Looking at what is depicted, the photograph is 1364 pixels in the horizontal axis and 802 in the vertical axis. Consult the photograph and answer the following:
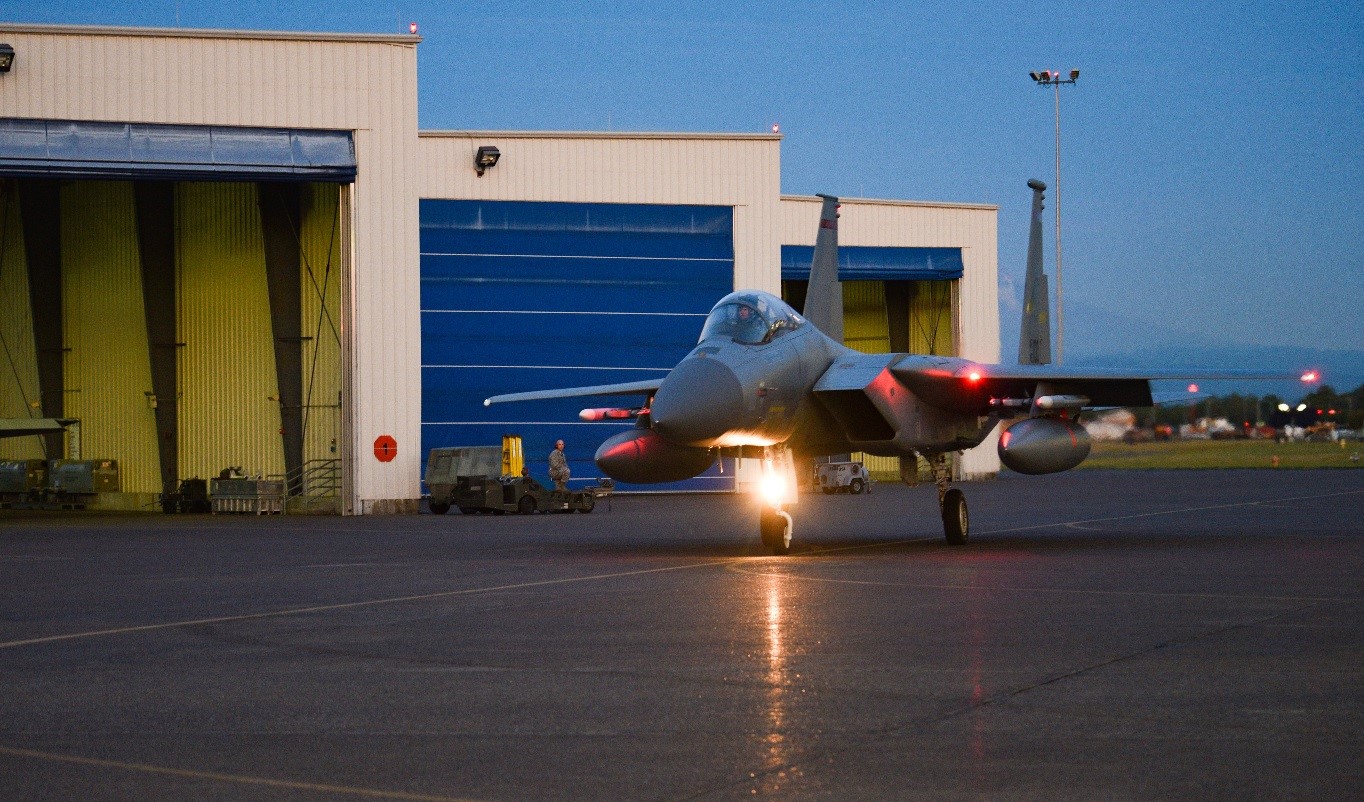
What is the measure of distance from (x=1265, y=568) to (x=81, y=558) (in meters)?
14.9

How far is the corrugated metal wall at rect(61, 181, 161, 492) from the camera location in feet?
149

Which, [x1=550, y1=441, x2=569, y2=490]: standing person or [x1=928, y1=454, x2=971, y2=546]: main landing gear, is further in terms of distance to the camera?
[x1=550, y1=441, x2=569, y2=490]: standing person

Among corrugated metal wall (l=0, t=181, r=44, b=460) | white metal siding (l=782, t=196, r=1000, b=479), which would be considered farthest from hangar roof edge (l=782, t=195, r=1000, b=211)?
corrugated metal wall (l=0, t=181, r=44, b=460)

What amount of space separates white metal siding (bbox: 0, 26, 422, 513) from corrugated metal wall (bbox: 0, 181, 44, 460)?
1221 cm

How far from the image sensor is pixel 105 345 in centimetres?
4625

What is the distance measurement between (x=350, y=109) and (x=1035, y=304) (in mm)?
18833

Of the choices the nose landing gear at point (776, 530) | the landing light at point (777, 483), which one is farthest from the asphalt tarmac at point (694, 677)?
the landing light at point (777, 483)

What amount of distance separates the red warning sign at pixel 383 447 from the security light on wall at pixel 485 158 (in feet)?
31.7

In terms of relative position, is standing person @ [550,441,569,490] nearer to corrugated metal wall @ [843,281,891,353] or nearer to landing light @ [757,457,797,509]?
landing light @ [757,457,797,509]

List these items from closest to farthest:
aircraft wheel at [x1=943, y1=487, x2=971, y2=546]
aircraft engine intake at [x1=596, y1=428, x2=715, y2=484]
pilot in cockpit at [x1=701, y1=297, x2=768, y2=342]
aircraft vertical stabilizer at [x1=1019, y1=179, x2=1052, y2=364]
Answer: pilot in cockpit at [x1=701, y1=297, x2=768, y2=342] → aircraft engine intake at [x1=596, y1=428, x2=715, y2=484] → aircraft wheel at [x1=943, y1=487, x2=971, y2=546] → aircraft vertical stabilizer at [x1=1019, y1=179, x2=1052, y2=364]

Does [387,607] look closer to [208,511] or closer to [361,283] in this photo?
[361,283]

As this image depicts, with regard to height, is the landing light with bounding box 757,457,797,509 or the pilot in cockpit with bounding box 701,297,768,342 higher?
the pilot in cockpit with bounding box 701,297,768,342

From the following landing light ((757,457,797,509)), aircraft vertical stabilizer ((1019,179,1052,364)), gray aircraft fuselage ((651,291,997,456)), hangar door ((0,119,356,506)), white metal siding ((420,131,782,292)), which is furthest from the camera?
hangar door ((0,119,356,506))

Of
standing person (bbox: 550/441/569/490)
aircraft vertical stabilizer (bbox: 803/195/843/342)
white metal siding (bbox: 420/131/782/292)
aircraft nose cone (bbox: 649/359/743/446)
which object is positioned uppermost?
white metal siding (bbox: 420/131/782/292)
